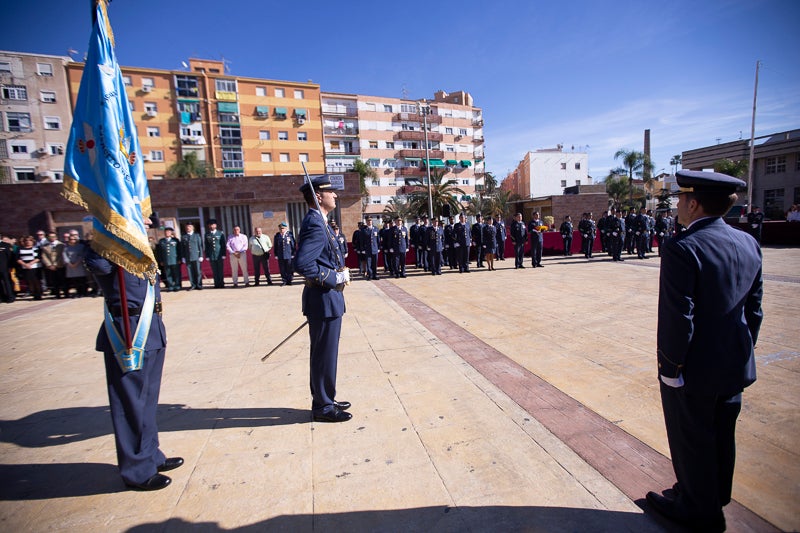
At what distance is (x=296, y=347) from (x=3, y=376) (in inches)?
142

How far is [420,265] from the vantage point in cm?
1500

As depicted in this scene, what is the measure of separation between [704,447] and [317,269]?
2743 mm

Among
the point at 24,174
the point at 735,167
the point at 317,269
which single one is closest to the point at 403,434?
the point at 317,269

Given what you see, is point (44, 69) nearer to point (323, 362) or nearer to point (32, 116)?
point (32, 116)

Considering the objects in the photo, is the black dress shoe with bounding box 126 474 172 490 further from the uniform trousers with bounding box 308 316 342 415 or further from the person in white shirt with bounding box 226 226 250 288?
the person in white shirt with bounding box 226 226 250 288

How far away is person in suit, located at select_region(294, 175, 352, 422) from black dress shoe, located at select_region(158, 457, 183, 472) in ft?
3.39

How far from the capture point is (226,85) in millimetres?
47812

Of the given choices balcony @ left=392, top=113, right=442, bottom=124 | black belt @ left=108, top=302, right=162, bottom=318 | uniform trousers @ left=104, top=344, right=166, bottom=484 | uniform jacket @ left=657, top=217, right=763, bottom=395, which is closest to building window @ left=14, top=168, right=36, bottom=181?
balcony @ left=392, top=113, right=442, bottom=124

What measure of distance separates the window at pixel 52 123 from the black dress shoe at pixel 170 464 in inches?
2137

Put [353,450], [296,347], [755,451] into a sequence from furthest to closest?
[296,347]
[353,450]
[755,451]

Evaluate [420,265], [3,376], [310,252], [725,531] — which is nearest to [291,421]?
[310,252]

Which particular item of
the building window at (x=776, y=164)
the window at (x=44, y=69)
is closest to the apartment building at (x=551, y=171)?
the building window at (x=776, y=164)

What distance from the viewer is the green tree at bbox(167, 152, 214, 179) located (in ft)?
138

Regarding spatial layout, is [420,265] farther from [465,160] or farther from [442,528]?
[465,160]
